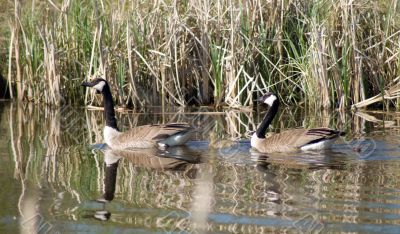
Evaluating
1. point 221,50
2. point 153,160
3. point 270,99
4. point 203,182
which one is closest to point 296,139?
point 270,99

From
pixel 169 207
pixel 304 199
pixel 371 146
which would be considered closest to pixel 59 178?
pixel 169 207

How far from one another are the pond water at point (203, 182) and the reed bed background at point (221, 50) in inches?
40.2

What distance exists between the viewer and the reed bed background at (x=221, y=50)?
14.8 m

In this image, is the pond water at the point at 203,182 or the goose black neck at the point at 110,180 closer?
the pond water at the point at 203,182

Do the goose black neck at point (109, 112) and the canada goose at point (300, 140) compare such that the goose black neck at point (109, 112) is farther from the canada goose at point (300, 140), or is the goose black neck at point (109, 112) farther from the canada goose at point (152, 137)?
the canada goose at point (300, 140)

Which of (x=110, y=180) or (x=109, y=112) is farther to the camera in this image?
(x=109, y=112)

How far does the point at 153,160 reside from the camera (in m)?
11.1

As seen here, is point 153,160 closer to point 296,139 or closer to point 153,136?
point 153,136

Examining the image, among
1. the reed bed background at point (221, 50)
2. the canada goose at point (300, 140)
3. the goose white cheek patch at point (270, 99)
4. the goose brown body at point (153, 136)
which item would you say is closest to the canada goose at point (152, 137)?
the goose brown body at point (153, 136)

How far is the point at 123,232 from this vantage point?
731 centimetres

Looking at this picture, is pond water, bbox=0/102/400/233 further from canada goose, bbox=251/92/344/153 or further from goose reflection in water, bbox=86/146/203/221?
canada goose, bbox=251/92/344/153

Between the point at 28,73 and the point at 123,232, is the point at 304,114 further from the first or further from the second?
the point at 123,232

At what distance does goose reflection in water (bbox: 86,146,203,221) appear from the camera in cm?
980

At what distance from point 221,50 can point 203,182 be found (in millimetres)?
6347
